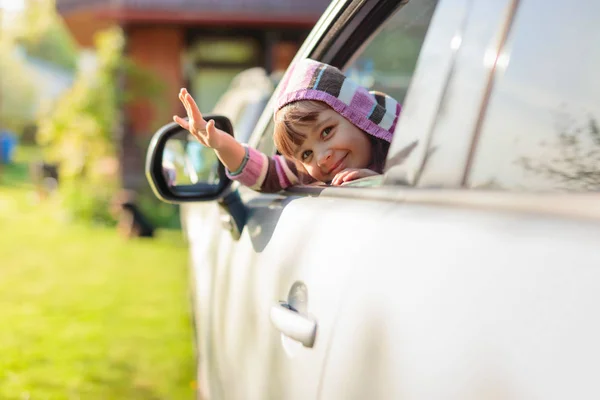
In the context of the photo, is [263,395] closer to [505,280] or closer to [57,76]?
[505,280]

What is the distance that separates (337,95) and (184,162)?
1.51m

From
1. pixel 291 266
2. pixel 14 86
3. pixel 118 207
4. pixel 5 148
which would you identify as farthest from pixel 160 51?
pixel 14 86

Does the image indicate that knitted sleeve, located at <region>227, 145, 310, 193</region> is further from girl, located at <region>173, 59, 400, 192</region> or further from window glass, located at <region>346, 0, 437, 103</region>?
window glass, located at <region>346, 0, 437, 103</region>

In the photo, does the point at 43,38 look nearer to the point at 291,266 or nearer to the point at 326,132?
the point at 326,132

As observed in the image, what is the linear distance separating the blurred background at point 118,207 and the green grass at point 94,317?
0.05ft

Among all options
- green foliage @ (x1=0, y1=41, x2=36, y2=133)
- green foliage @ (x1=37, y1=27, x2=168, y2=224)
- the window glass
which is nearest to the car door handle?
the window glass

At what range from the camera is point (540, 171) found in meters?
1.11

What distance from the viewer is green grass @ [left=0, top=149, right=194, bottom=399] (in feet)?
15.9

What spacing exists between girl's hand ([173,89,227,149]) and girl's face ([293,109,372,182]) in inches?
8.8

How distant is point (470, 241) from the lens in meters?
1.09

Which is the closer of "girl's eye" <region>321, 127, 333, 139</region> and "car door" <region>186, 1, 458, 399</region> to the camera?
"car door" <region>186, 1, 458, 399</region>

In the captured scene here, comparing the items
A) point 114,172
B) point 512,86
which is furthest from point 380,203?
point 114,172

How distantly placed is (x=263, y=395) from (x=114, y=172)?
11999mm

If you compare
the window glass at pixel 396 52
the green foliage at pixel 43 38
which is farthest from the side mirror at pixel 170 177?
the green foliage at pixel 43 38
